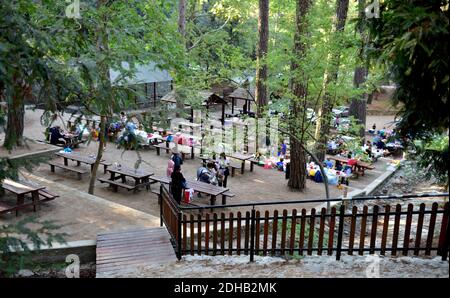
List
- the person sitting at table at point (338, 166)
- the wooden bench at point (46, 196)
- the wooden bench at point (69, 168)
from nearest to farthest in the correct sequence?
the wooden bench at point (46, 196) < the wooden bench at point (69, 168) < the person sitting at table at point (338, 166)

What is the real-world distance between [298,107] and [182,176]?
4.15 meters

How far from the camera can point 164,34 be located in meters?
12.5

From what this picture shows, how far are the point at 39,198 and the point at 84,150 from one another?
6447 millimetres

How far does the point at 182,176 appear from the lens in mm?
10523

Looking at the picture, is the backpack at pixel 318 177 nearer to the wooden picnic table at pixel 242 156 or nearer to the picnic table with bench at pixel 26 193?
the wooden picnic table at pixel 242 156

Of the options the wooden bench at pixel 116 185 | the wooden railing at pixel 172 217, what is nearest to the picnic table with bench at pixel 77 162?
the wooden bench at pixel 116 185

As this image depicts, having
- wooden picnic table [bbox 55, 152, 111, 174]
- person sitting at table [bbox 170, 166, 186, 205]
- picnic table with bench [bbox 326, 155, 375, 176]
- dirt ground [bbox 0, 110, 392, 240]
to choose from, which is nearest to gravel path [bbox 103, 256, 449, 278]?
dirt ground [bbox 0, 110, 392, 240]

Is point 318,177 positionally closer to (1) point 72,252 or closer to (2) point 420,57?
(1) point 72,252

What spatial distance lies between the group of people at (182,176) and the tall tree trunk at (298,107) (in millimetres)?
2333

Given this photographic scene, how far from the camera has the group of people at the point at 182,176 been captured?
10477mm

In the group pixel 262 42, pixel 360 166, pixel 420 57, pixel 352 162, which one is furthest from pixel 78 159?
pixel 420 57

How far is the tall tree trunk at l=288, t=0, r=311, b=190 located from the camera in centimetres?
1152
